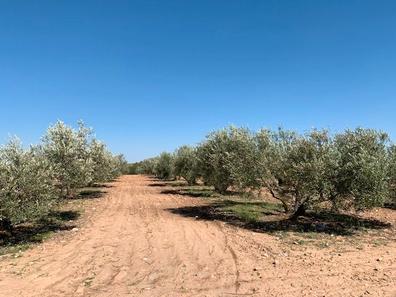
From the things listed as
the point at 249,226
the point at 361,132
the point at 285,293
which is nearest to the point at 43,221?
the point at 249,226

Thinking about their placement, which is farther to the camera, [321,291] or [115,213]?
[115,213]

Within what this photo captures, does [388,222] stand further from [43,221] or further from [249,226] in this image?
[43,221]

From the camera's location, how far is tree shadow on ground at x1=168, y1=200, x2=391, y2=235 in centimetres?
1922

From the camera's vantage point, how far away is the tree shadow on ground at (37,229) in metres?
16.5

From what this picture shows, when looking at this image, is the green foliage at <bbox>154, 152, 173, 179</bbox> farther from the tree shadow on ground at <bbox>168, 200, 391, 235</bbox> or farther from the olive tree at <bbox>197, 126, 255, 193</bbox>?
the tree shadow on ground at <bbox>168, 200, 391, 235</bbox>

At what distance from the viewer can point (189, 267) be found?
12398 mm

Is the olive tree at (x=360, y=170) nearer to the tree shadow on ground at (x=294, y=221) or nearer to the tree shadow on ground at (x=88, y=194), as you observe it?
the tree shadow on ground at (x=294, y=221)

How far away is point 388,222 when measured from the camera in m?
21.7

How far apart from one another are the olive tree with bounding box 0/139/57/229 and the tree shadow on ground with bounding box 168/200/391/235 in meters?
8.95

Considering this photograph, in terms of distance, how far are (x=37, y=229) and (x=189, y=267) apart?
31.6ft

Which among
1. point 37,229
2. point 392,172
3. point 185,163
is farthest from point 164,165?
point 392,172

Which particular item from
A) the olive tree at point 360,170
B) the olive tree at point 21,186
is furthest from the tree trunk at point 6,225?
the olive tree at point 360,170

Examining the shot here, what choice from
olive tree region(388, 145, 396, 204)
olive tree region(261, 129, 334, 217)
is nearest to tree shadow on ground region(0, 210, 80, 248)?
olive tree region(261, 129, 334, 217)

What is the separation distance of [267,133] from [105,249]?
11645 millimetres
